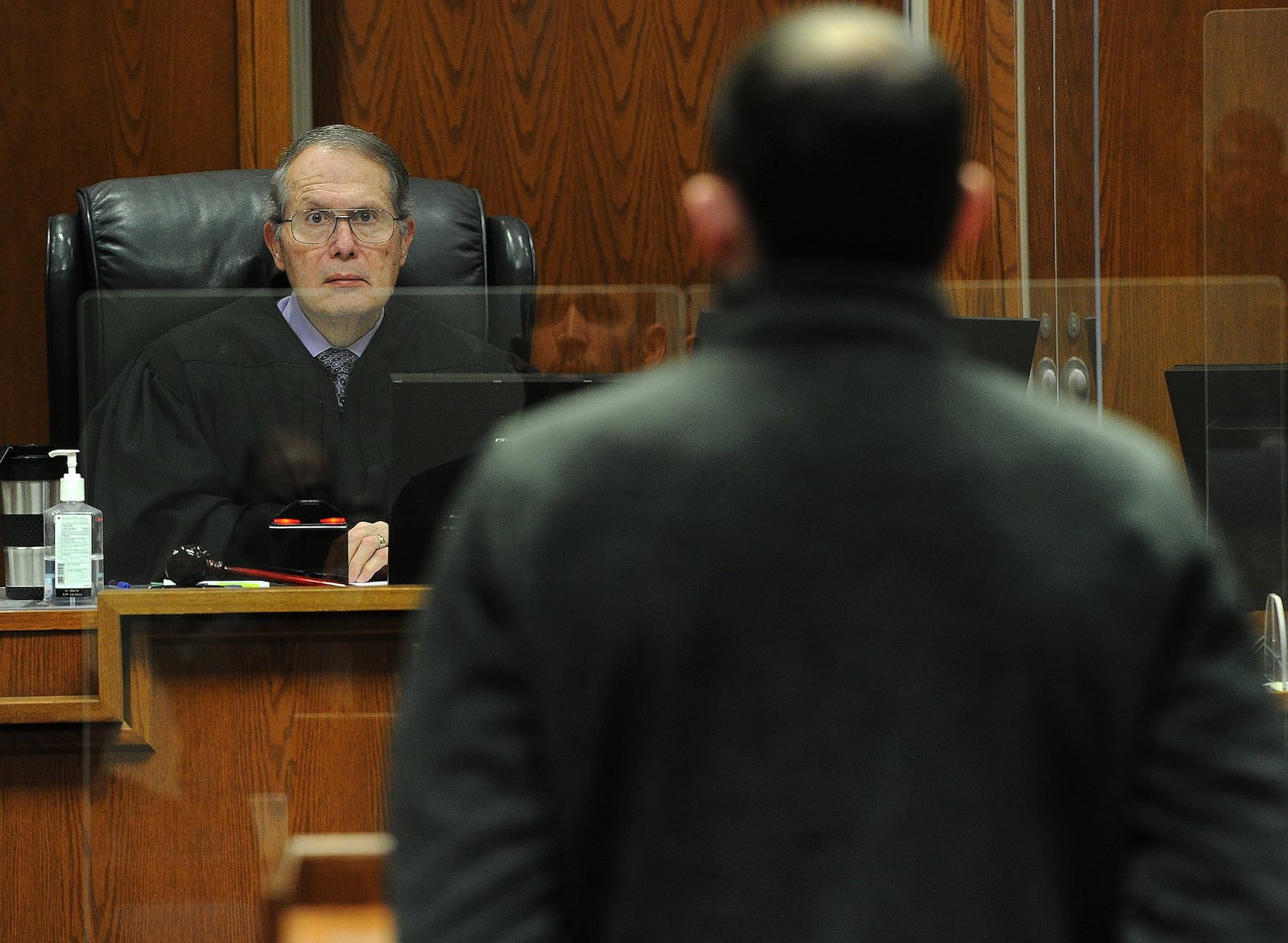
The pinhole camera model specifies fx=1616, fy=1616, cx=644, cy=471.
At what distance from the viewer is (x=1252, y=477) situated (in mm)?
1999

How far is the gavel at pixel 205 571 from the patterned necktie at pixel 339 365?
23cm

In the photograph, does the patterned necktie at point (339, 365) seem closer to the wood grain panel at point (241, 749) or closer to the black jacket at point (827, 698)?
the wood grain panel at point (241, 749)

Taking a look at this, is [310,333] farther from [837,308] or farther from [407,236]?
[837,308]

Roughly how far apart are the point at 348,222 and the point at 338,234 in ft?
0.11

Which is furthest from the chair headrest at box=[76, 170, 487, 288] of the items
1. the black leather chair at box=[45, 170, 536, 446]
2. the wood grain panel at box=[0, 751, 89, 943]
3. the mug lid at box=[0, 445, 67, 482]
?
the wood grain panel at box=[0, 751, 89, 943]

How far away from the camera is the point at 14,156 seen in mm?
3479

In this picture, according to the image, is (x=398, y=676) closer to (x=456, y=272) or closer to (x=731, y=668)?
(x=456, y=272)

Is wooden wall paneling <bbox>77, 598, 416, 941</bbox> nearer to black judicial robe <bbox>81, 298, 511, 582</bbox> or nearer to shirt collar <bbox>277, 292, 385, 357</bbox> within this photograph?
black judicial robe <bbox>81, 298, 511, 582</bbox>

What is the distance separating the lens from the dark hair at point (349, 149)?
2.56m

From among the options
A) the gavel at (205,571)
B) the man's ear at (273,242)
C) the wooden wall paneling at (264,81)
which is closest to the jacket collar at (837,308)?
the gavel at (205,571)

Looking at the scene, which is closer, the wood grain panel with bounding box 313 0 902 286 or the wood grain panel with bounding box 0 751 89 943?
the wood grain panel with bounding box 0 751 89 943

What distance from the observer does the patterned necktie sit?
78.5 inches

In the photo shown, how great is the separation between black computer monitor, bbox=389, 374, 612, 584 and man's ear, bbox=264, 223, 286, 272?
0.65 m

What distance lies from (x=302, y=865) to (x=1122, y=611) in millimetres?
647
